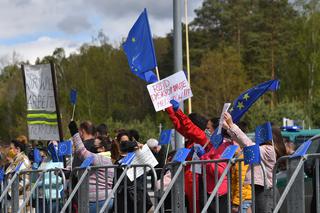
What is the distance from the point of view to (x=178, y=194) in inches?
323

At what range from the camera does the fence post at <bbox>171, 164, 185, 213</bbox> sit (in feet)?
26.8

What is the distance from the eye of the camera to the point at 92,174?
9.72m

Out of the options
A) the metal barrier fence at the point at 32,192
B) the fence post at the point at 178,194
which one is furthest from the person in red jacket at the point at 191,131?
the metal barrier fence at the point at 32,192

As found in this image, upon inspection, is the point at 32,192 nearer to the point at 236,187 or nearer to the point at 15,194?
the point at 15,194

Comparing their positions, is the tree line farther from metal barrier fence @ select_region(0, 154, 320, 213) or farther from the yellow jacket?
the yellow jacket

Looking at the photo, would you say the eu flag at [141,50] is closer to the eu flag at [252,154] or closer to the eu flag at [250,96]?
the eu flag at [250,96]

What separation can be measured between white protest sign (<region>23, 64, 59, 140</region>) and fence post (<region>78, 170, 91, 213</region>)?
8.41 ft

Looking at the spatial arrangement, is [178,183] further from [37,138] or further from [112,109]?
[112,109]

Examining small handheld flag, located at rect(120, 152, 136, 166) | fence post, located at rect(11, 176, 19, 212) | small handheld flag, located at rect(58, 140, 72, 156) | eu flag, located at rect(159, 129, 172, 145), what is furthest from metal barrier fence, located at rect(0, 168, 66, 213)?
eu flag, located at rect(159, 129, 172, 145)

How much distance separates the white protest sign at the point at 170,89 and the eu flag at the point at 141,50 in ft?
2.39

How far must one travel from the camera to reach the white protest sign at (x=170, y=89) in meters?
10.3

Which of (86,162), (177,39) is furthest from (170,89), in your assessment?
(177,39)

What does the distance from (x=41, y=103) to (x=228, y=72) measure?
48644 millimetres

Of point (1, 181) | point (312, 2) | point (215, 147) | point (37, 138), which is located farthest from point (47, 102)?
point (312, 2)
